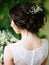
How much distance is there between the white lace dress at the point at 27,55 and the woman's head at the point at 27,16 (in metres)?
0.14

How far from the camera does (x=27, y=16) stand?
1377 millimetres

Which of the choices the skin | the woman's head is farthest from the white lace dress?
the woman's head

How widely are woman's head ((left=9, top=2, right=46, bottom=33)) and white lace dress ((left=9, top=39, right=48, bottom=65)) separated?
0.45ft

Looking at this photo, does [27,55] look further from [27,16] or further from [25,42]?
[27,16]

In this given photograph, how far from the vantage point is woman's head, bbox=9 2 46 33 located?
1.37m

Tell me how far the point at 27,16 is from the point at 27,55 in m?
0.27

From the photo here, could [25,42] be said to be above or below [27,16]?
below

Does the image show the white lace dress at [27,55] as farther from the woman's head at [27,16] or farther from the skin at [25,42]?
the woman's head at [27,16]

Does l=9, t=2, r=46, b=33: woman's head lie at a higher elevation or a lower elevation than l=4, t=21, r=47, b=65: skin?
higher

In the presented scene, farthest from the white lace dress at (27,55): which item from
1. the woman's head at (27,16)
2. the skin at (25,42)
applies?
the woman's head at (27,16)

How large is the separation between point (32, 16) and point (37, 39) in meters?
0.18

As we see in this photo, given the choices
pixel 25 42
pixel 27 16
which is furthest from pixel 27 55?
pixel 27 16

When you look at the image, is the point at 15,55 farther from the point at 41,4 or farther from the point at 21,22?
the point at 41,4

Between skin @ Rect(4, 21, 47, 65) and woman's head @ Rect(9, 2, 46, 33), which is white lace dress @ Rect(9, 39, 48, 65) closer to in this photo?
skin @ Rect(4, 21, 47, 65)
